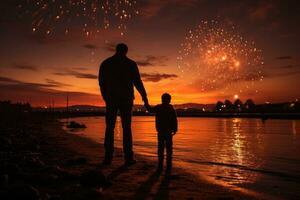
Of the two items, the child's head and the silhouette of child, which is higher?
the child's head

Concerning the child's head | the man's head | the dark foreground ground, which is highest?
the man's head

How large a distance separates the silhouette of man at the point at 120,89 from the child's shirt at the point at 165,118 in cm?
45

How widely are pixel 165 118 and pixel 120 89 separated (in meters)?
1.25

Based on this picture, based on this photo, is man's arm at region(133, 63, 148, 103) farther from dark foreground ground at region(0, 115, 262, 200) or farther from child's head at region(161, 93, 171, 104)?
dark foreground ground at region(0, 115, 262, 200)

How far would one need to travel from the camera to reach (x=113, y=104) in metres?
7.41

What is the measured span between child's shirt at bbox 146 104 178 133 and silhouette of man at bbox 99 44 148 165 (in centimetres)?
45

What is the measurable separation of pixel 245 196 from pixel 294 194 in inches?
36.9

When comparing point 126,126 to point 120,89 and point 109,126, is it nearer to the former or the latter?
point 109,126

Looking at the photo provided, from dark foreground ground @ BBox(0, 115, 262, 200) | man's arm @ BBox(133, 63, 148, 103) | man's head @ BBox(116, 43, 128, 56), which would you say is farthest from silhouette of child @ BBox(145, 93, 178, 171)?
man's head @ BBox(116, 43, 128, 56)

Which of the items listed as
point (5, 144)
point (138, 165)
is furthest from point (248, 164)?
point (5, 144)

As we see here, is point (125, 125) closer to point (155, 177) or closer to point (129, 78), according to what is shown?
point (129, 78)

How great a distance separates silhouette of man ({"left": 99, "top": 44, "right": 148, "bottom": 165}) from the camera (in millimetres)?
7414

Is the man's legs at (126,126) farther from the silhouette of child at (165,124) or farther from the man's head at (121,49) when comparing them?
the man's head at (121,49)

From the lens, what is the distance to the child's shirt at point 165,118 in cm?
750
